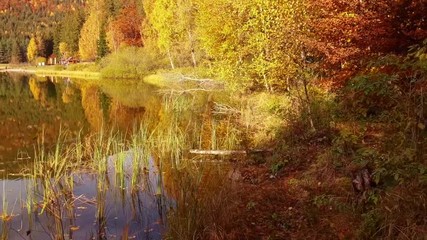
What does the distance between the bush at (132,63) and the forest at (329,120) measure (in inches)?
944

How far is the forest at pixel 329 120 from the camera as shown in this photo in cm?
467

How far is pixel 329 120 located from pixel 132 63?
37.2m

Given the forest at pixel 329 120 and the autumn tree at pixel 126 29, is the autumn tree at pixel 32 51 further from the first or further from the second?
the forest at pixel 329 120

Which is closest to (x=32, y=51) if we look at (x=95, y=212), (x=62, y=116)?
(x=62, y=116)

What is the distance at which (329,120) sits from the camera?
10.5 m

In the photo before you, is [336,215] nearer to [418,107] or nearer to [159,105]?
[418,107]

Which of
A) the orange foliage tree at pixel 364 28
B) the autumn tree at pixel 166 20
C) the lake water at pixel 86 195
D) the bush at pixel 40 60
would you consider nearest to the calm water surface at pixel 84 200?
the lake water at pixel 86 195

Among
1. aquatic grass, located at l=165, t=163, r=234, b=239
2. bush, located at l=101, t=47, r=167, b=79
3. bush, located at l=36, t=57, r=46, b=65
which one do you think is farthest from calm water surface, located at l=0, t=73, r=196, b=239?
bush, located at l=36, t=57, r=46, b=65

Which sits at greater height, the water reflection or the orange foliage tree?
the orange foliage tree

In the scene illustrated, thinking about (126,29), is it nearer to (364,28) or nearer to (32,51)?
(364,28)

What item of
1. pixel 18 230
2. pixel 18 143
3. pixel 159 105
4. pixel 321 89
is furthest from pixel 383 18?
pixel 159 105

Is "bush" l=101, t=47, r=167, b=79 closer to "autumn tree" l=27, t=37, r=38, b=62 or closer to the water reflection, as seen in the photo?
the water reflection

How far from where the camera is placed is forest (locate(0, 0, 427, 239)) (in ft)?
15.3

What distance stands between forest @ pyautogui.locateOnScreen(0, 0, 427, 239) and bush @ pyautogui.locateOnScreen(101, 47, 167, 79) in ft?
78.6
